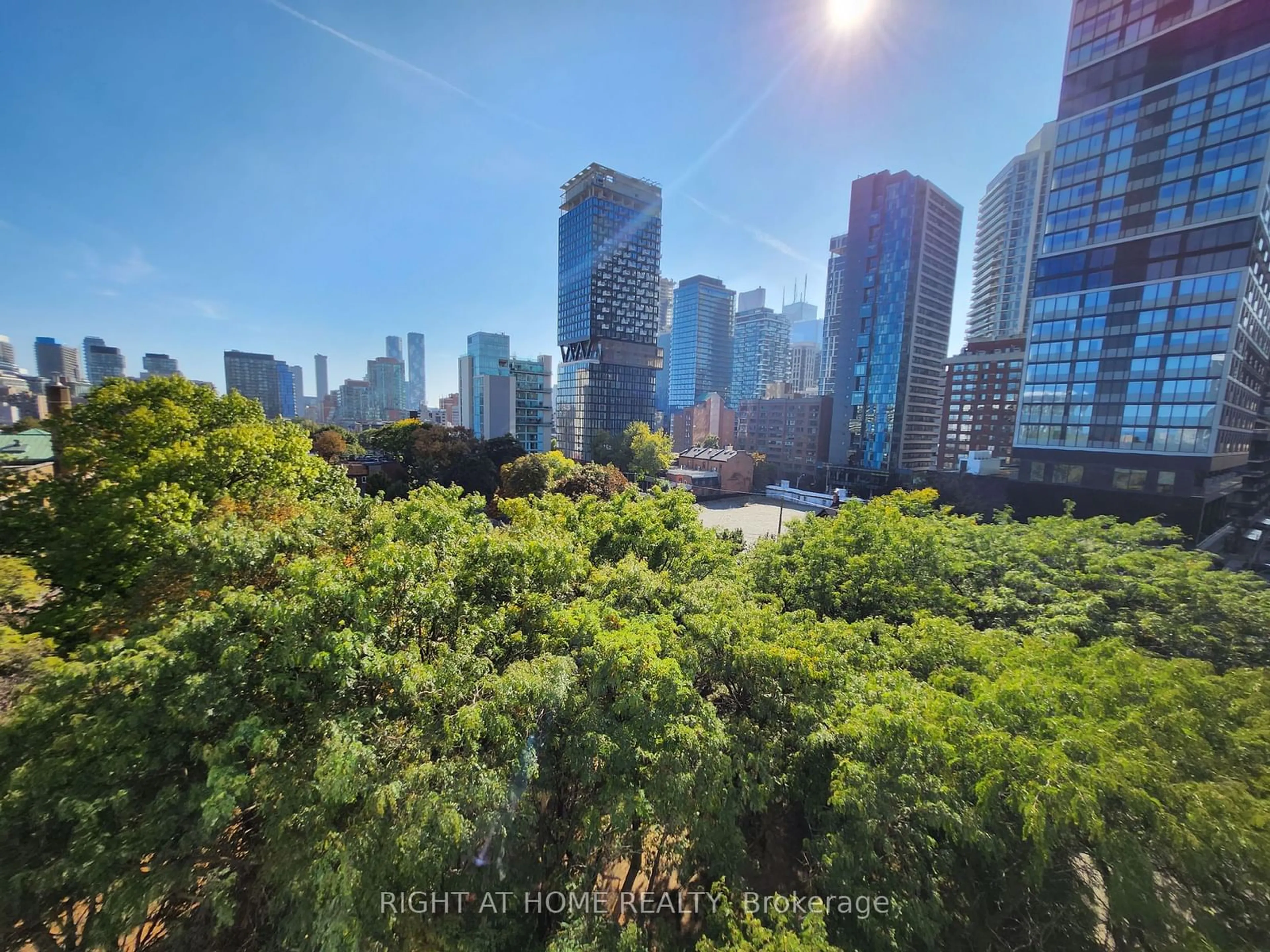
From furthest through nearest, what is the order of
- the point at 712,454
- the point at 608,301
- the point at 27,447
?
the point at 608,301 < the point at 712,454 < the point at 27,447

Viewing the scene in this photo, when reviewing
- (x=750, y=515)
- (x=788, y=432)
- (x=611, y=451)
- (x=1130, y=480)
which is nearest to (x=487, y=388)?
(x=611, y=451)

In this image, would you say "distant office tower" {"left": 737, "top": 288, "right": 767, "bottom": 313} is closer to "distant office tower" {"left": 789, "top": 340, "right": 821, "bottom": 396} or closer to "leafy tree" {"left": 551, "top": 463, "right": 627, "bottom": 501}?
"distant office tower" {"left": 789, "top": 340, "right": 821, "bottom": 396}

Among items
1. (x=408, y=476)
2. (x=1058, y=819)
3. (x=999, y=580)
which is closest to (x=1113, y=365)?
(x=999, y=580)

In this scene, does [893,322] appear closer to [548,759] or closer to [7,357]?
[548,759]

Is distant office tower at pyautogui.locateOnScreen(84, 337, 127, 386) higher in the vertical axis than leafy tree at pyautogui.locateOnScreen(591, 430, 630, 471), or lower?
higher

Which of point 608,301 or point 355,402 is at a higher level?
point 608,301

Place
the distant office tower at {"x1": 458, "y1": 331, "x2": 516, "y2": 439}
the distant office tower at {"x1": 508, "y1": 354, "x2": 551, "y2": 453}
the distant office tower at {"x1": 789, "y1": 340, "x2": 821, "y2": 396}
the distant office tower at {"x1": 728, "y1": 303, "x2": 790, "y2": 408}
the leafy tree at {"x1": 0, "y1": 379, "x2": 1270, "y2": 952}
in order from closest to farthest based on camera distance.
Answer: the leafy tree at {"x1": 0, "y1": 379, "x2": 1270, "y2": 952}, the distant office tower at {"x1": 508, "y1": 354, "x2": 551, "y2": 453}, the distant office tower at {"x1": 458, "y1": 331, "x2": 516, "y2": 439}, the distant office tower at {"x1": 728, "y1": 303, "x2": 790, "y2": 408}, the distant office tower at {"x1": 789, "y1": 340, "x2": 821, "y2": 396}

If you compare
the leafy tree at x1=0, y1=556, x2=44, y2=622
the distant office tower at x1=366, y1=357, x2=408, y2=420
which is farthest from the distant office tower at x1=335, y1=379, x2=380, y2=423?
the leafy tree at x1=0, y1=556, x2=44, y2=622
